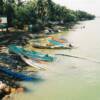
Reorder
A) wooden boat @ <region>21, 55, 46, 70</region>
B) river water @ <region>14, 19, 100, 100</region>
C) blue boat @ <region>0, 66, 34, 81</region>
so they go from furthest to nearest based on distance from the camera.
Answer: wooden boat @ <region>21, 55, 46, 70</region>, blue boat @ <region>0, 66, 34, 81</region>, river water @ <region>14, 19, 100, 100</region>

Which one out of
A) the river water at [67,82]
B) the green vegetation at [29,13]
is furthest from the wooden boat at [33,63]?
the green vegetation at [29,13]

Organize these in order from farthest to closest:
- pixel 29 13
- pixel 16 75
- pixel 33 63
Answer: pixel 29 13 → pixel 33 63 → pixel 16 75

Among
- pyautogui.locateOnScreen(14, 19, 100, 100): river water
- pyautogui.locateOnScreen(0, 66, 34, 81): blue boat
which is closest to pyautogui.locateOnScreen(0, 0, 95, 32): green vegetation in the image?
pyautogui.locateOnScreen(14, 19, 100, 100): river water

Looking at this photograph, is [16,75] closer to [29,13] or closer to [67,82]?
[67,82]

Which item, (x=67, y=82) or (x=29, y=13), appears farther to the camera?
(x=29, y=13)

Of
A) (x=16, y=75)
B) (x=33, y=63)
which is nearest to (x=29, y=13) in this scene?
(x=33, y=63)

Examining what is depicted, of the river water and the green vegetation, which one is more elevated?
the green vegetation

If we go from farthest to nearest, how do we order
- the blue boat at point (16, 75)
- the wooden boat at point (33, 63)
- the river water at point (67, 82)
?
1. the wooden boat at point (33, 63)
2. the blue boat at point (16, 75)
3. the river water at point (67, 82)

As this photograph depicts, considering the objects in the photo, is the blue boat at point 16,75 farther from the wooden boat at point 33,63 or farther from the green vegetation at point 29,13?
the green vegetation at point 29,13

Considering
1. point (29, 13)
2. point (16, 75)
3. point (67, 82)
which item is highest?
point (29, 13)

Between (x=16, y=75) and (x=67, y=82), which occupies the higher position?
(x=16, y=75)

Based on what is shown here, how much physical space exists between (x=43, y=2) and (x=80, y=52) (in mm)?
53529

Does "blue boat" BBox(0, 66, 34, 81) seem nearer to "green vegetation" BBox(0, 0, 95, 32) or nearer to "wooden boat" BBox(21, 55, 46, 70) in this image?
"wooden boat" BBox(21, 55, 46, 70)

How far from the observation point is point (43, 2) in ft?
321
